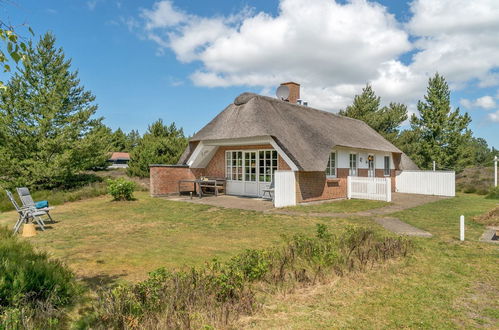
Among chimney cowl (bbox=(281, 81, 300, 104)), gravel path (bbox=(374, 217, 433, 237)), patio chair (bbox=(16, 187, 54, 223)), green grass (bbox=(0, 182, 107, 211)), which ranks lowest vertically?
gravel path (bbox=(374, 217, 433, 237))

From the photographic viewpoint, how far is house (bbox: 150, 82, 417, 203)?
47.2ft

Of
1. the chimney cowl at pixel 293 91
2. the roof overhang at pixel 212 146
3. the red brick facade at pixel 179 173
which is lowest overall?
the red brick facade at pixel 179 173

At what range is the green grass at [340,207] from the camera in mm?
12531

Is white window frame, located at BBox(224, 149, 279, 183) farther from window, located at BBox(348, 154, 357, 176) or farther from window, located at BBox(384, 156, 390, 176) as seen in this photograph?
window, located at BBox(384, 156, 390, 176)

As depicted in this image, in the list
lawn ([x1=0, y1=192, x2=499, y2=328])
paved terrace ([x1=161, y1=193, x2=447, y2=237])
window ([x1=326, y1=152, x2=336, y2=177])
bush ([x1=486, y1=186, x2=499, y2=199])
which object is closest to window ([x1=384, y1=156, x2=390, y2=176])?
bush ([x1=486, y1=186, x2=499, y2=199])

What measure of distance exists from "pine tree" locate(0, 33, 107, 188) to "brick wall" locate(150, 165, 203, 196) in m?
4.89

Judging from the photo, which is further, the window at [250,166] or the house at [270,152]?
the window at [250,166]

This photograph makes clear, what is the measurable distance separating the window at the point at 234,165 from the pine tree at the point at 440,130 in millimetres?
19319

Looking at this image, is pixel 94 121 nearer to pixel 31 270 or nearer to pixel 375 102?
pixel 31 270

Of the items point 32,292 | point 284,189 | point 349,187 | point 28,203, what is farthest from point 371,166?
point 32,292

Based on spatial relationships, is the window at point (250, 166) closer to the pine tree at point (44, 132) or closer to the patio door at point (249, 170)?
the patio door at point (249, 170)

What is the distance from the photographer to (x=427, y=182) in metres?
20.9

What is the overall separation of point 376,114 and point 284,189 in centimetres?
2607

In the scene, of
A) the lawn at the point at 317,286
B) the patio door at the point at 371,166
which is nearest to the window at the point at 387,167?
the patio door at the point at 371,166
